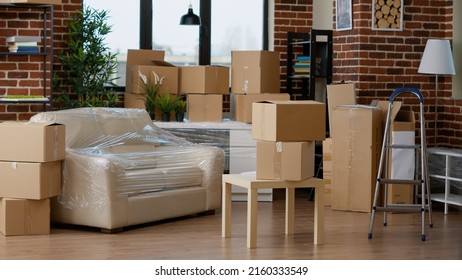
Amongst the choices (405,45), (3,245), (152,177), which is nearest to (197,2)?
(405,45)

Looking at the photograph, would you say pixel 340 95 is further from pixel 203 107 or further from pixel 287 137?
pixel 287 137

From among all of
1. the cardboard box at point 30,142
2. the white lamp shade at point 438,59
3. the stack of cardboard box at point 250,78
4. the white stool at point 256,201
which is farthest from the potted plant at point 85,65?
the white lamp shade at point 438,59

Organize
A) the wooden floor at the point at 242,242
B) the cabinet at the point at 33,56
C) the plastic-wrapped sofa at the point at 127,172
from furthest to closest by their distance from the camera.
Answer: the cabinet at the point at 33,56
the plastic-wrapped sofa at the point at 127,172
the wooden floor at the point at 242,242

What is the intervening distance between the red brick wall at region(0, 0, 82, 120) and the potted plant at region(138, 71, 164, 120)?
886mm

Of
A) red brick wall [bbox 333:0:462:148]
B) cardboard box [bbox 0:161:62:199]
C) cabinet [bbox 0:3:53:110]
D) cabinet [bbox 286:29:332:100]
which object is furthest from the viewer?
cabinet [bbox 286:29:332:100]

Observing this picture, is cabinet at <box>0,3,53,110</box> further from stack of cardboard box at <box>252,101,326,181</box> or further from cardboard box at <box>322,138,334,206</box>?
stack of cardboard box at <box>252,101,326,181</box>

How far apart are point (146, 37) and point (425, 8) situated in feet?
8.78

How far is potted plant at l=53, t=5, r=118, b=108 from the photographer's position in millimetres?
8625

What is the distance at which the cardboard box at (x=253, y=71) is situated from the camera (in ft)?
28.9

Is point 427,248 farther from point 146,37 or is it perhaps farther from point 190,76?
point 146,37

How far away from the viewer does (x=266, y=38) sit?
381 inches

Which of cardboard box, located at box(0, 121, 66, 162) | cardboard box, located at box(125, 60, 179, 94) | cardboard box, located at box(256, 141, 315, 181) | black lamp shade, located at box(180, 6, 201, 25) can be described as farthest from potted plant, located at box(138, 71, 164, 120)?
cardboard box, located at box(256, 141, 315, 181)

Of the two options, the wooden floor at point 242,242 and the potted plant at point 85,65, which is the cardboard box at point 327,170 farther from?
the potted plant at point 85,65

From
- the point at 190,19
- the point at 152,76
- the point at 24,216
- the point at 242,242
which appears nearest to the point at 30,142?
the point at 24,216
